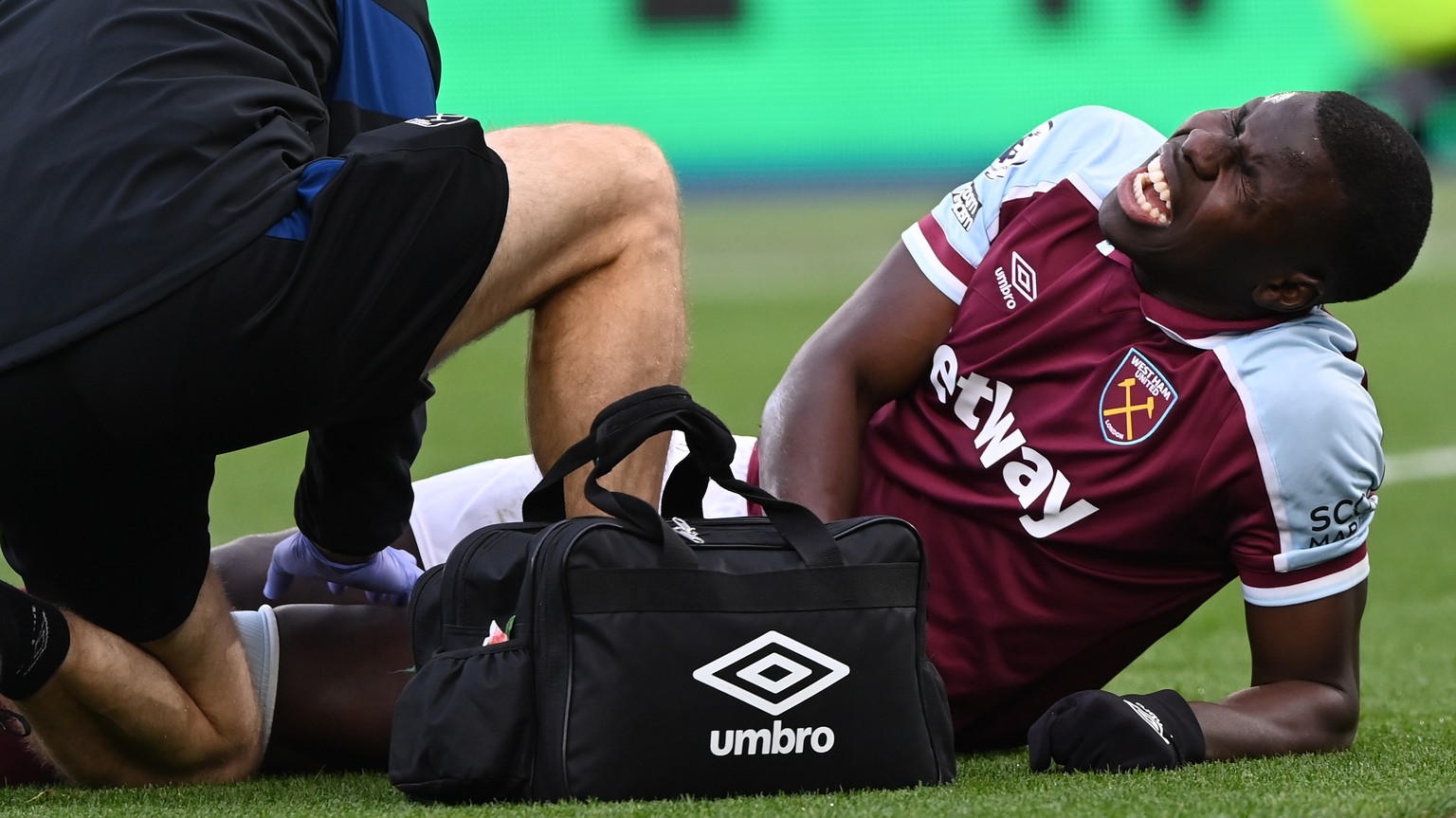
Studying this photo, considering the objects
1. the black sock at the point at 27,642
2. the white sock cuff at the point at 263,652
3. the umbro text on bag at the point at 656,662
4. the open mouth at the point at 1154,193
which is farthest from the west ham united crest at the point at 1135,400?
the black sock at the point at 27,642

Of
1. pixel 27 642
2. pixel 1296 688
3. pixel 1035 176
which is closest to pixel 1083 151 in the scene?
pixel 1035 176

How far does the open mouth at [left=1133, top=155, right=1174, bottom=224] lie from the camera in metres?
2.82

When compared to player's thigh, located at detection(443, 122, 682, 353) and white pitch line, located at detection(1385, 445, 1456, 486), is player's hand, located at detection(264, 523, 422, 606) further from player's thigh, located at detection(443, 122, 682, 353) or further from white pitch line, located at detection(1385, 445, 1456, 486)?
white pitch line, located at detection(1385, 445, 1456, 486)

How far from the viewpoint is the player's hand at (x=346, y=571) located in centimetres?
316

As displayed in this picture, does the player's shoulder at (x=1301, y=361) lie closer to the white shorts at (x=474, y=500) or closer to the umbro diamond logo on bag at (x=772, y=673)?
the umbro diamond logo on bag at (x=772, y=673)

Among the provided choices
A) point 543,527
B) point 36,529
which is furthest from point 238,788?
point 543,527

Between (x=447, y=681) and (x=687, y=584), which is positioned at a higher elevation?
(x=687, y=584)

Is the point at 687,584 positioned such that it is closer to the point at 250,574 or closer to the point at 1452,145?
the point at 250,574

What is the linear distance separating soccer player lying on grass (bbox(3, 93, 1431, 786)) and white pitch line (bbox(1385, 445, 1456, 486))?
13.1ft

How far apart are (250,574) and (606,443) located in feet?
4.08

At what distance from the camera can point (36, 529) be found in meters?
2.54

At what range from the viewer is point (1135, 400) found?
9.18 feet

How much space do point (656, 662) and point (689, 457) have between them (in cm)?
39

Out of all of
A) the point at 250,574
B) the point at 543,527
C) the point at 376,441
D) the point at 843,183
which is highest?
the point at 543,527
